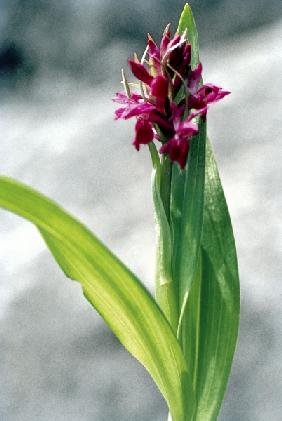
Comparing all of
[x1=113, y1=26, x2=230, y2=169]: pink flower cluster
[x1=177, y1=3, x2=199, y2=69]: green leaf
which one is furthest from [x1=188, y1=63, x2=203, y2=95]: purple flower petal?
[x1=177, y1=3, x2=199, y2=69]: green leaf

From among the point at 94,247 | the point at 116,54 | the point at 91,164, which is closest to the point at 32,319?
the point at 91,164

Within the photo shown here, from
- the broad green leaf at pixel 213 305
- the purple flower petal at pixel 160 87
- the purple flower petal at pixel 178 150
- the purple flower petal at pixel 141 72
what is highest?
the purple flower petal at pixel 141 72

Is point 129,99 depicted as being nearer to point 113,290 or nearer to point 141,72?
point 141,72

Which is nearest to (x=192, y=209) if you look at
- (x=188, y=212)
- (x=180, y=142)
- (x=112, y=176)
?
(x=188, y=212)

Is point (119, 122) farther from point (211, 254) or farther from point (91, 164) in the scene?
point (211, 254)

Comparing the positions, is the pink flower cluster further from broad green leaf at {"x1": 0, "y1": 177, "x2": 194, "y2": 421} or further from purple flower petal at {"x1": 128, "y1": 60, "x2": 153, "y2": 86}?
broad green leaf at {"x1": 0, "y1": 177, "x2": 194, "y2": 421}

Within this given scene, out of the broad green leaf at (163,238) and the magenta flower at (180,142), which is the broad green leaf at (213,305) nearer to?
the broad green leaf at (163,238)

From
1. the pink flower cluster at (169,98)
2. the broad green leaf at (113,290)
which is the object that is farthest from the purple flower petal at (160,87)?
the broad green leaf at (113,290)
